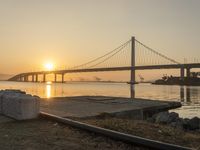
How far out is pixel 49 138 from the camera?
6.77 meters

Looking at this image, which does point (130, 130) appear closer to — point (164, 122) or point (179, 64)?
point (164, 122)

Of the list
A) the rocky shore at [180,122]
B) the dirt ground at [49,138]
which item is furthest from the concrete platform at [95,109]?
the dirt ground at [49,138]

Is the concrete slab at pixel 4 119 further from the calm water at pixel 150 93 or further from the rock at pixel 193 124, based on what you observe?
the calm water at pixel 150 93

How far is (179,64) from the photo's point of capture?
290 feet

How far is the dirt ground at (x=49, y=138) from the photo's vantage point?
6062mm

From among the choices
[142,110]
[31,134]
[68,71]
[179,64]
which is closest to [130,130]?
[31,134]

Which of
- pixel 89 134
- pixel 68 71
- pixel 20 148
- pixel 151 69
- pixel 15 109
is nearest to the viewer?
pixel 20 148

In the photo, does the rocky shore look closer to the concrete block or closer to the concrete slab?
the concrete block

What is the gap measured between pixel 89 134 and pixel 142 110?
891 cm

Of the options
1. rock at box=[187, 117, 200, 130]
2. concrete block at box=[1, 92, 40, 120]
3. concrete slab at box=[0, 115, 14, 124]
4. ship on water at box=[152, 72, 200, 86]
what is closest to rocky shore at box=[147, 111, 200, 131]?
rock at box=[187, 117, 200, 130]

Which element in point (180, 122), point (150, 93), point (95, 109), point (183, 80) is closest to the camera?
point (180, 122)

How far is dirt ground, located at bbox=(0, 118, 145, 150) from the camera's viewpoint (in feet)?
19.9

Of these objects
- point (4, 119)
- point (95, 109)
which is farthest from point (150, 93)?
point (4, 119)

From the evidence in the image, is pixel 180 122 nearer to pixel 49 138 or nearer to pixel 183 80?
pixel 49 138
